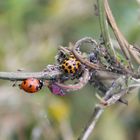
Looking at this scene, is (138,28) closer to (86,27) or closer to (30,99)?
(86,27)

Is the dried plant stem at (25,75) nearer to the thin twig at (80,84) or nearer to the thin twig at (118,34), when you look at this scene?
the thin twig at (80,84)

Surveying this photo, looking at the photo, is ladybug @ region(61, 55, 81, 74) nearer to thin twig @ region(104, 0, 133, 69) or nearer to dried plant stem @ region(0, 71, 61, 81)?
dried plant stem @ region(0, 71, 61, 81)

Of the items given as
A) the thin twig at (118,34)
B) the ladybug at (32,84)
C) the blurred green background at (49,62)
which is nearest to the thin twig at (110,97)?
the thin twig at (118,34)

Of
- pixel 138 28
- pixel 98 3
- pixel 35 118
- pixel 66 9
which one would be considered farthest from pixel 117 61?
pixel 66 9

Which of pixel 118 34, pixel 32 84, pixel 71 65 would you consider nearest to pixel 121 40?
pixel 118 34

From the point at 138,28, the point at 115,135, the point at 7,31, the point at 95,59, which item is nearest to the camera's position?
the point at 95,59
